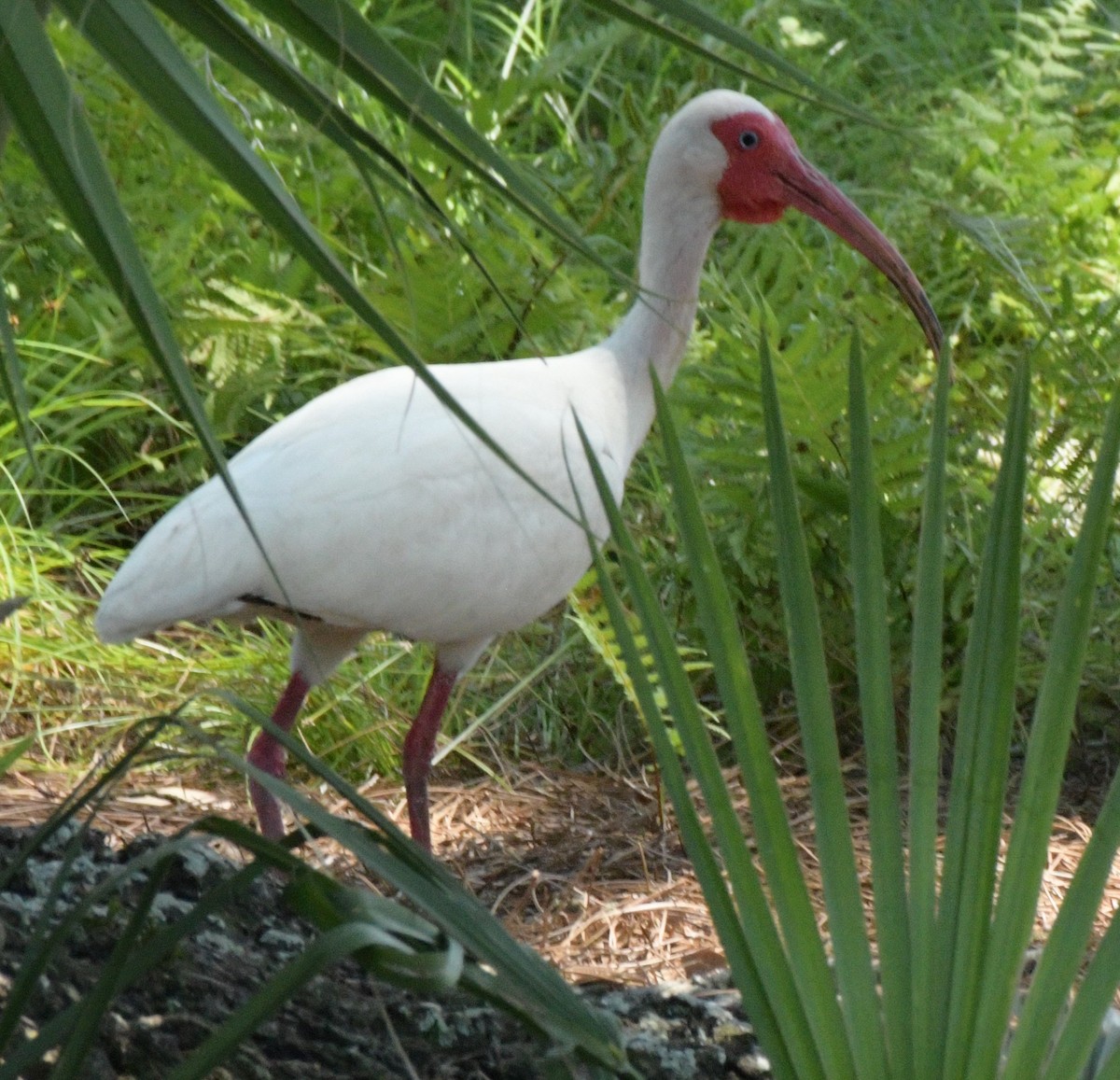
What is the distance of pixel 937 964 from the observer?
1.34m

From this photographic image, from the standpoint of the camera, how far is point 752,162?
3.44 meters

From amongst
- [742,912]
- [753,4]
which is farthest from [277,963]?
[753,4]

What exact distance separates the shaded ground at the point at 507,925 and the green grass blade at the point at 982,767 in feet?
1.08

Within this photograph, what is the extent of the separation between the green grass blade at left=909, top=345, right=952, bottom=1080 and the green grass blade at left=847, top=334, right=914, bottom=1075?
0.01 m

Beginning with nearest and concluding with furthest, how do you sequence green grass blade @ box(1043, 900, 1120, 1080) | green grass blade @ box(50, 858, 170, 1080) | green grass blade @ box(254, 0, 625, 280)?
green grass blade @ box(254, 0, 625, 280) < green grass blade @ box(50, 858, 170, 1080) < green grass blade @ box(1043, 900, 1120, 1080)

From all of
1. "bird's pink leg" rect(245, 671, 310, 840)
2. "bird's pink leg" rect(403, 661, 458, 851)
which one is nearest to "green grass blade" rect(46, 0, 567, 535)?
"bird's pink leg" rect(245, 671, 310, 840)

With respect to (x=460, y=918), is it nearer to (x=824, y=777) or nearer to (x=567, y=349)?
(x=824, y=777)

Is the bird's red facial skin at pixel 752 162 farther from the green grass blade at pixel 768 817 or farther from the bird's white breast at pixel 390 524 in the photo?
the green grass blade at pixel 768 817

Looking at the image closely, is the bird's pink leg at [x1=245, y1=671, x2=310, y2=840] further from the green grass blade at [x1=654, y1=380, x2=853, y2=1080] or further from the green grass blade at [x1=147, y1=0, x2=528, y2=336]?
the green grass blade at [x1=147, y1=0, x2=528, y2=336]

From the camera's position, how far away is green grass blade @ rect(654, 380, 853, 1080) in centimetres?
133

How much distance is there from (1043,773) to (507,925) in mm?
1920

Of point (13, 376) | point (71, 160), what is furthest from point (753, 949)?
point (71, 160)

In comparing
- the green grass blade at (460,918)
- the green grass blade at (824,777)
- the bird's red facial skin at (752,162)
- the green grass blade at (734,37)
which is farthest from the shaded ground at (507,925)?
the bird's red facial skin at (752,162)

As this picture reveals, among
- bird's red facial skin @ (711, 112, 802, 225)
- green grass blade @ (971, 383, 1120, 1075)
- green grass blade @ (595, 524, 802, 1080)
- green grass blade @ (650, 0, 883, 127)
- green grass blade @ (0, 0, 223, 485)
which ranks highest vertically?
green grass blade @ (650, 0, 883, 127)
